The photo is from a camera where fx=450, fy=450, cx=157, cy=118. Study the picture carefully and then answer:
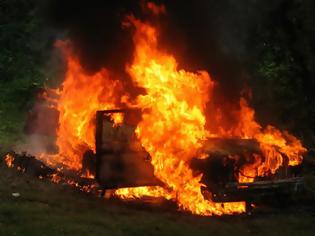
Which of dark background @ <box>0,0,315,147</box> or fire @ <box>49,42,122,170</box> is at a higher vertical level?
dark background @ <box>0,0,315,147</box>

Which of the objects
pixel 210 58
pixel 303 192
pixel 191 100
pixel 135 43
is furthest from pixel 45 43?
pixel 303 192

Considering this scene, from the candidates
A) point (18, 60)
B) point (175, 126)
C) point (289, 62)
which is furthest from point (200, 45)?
point (18, 60)

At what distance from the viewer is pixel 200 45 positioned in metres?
17.8

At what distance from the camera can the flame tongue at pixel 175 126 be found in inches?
460

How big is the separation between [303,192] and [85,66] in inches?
343

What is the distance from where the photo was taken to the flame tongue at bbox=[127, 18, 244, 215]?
11695mm

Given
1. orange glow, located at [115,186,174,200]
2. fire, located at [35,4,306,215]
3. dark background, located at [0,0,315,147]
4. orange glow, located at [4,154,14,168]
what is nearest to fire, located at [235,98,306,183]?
fire, located at [35,4,306,215]

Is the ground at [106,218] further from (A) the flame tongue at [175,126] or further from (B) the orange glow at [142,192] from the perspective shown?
(B) the orange glow at [142,192]

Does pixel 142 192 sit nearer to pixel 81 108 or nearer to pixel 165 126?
pixel 165 126

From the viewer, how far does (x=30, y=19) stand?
18.8 m

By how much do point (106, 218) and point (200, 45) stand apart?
963 cm

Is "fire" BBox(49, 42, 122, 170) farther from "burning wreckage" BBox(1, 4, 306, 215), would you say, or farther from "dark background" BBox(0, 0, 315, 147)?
"dark background" BBox(0, 0, 315, 147)

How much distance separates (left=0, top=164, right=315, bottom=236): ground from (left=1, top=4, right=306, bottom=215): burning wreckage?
672 mm

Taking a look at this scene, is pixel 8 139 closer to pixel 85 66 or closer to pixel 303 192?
pixel 85 66
